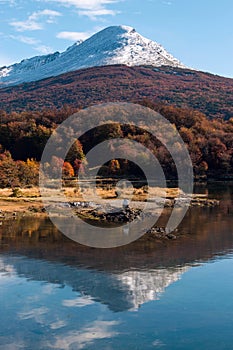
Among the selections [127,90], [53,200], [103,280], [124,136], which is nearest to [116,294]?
[103,280]

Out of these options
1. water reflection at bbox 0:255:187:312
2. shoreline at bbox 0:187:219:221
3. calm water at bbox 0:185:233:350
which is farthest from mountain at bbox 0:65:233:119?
water reflection at bbox 0:255:187:312

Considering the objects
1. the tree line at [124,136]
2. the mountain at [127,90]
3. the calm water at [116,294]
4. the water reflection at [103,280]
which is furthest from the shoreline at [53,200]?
the mountain at [127,90]

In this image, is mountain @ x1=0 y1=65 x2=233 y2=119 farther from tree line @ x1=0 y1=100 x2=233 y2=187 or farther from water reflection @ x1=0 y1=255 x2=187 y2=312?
water reflection @ x1=0 y1=255 x2=187 y2=312

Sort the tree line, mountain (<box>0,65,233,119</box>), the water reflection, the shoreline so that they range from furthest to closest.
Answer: mountain (<box>0,65,233,119</box>) → the tree line → the shoreline → the water reflection

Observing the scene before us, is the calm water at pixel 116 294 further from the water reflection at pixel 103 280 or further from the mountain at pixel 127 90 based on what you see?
the mountain at pixel 127 90

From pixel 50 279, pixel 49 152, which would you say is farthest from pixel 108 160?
pixel 50 279

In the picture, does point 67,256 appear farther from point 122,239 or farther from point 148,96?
point 148,96

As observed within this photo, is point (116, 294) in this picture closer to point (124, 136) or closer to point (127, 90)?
point (124, 136)
